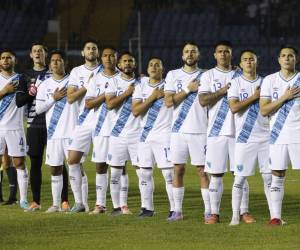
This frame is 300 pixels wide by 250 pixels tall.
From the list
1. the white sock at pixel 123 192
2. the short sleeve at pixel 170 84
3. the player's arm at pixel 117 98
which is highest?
the short sleeve at pixel 170 84

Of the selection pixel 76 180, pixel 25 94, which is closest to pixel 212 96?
pixel 76 180

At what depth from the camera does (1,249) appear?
27.8ft

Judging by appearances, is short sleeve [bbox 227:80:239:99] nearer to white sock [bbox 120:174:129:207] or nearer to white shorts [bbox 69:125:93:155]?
white sock [bbox 120:174:129:207]

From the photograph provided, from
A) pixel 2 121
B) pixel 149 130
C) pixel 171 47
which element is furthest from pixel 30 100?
pixel 171 47

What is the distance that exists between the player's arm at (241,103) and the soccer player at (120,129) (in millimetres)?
1687

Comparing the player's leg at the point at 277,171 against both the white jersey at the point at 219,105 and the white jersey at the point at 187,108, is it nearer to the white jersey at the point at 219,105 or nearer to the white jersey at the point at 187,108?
the white jersey at the point at 219,105

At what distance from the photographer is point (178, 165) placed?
35.7 ft

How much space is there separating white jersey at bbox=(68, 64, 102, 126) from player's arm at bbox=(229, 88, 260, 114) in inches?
87.4

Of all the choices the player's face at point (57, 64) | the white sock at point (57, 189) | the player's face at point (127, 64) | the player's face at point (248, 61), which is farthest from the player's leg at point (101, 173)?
the player's face at point (248, 61)

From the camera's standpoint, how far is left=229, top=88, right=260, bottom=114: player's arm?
33.2 ft

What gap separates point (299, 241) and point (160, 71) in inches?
122

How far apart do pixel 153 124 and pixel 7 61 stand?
2.36 metres

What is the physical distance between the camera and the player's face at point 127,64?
11.4 metres

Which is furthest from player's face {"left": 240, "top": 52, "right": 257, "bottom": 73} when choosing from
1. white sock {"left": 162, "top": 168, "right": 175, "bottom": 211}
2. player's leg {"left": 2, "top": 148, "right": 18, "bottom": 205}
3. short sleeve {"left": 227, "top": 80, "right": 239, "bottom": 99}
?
player's leg {"left": 2, "top": 148, "right": 18, "bottom": 205}
